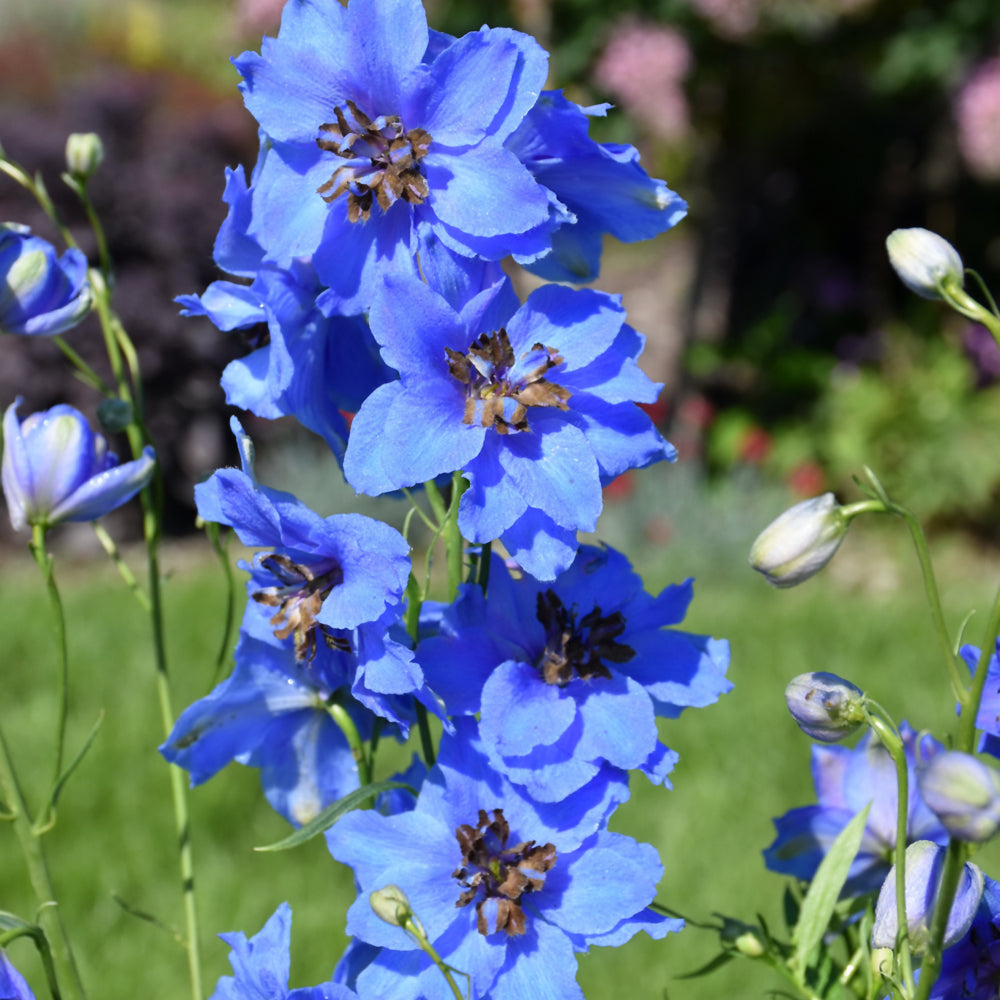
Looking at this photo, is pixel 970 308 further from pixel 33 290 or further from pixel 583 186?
pixel 33 290

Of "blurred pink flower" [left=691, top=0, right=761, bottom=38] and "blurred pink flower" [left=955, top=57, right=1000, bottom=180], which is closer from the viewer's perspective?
"blurred pink flower" [left=691, top=0, right=761, bottom=38]

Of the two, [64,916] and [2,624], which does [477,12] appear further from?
[64,916]

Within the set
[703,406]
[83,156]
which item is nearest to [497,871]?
[83,156]

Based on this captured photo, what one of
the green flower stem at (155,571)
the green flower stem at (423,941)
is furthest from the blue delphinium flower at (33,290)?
the green flower stem at (423,941)

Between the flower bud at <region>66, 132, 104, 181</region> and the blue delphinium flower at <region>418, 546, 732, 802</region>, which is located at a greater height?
the flower bud at <region>66, 132, 104, 181</region>

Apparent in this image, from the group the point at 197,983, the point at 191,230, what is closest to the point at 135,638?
the point at 191,230

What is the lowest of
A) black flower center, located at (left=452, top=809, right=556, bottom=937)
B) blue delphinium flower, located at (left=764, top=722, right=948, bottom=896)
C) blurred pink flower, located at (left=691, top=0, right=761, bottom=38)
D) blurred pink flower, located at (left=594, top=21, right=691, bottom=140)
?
blurred pink flower, located at (left=594, top=21, right=691, bottom=140)

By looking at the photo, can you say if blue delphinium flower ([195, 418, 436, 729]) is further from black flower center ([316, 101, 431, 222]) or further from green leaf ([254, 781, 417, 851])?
black flower center ([316, 101, 431, 222])

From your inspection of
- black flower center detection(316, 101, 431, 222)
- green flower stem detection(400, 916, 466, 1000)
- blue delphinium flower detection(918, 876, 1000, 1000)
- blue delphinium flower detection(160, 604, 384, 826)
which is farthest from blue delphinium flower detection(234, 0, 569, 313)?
blue delphinium flower detection(918, 876, 1000, 1000)

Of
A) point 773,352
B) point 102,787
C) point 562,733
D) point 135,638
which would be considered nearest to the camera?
point 562,733
